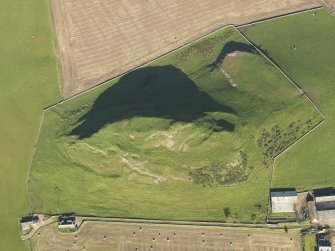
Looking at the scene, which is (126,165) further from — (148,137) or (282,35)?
(282,35)

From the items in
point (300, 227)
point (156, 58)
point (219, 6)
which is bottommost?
point (300, 227)

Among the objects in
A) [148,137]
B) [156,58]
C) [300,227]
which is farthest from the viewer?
[156,58]

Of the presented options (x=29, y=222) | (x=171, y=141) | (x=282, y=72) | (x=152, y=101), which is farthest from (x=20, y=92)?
(x=282, y=72)

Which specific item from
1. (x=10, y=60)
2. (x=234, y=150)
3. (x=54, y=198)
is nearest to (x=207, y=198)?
(x=234, y=150)

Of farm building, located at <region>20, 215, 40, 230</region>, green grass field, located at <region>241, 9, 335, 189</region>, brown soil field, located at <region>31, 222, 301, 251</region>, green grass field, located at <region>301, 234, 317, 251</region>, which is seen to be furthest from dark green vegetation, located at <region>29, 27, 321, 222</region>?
green grass field, located at <region>301, 234, 317, 251</region>

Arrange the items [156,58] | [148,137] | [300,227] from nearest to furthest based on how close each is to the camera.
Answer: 1. [148,137]
2. [300,227]
3. [156,58]

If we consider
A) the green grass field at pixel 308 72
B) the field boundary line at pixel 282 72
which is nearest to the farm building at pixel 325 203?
the green grass field at pixel 308 72

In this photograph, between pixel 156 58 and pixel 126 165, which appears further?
pixel 156 58
